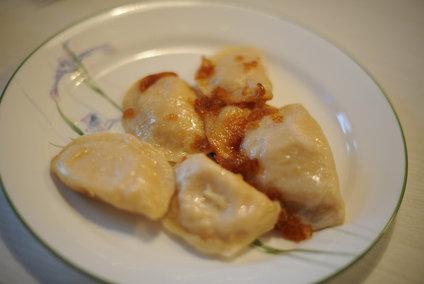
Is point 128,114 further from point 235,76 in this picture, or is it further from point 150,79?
point 235,76

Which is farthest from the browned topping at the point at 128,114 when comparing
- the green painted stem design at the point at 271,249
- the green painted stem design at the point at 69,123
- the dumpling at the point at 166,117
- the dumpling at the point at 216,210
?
the green painted stem design at the point at 271,249

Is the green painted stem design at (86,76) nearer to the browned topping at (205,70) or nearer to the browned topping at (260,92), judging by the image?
the browned topping at (205,70)

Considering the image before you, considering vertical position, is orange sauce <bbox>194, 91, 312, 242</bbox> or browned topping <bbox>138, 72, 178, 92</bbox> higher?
browned topping <bbox>138, 72, 178, 92</bbox>

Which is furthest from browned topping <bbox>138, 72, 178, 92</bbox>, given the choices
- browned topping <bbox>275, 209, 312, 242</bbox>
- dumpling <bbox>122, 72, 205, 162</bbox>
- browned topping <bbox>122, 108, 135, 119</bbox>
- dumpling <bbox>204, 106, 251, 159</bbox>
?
browned topping <bbox>275, 209, 312, 242</bbox>

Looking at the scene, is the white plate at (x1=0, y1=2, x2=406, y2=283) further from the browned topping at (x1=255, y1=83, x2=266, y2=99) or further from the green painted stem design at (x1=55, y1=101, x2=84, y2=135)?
the browned topping at (x1=255, y1=83, x2=266, y2=99)

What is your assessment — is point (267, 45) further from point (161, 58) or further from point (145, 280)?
point (145, 280)

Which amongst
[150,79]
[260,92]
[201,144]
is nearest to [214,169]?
[201,144]

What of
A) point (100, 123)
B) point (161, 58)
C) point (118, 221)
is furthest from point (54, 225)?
point (161, 58)
